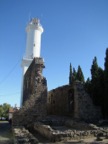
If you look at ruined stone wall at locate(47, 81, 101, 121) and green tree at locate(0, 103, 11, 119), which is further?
green tree at locate(0, 103, 11, 119)

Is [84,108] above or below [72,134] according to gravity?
above

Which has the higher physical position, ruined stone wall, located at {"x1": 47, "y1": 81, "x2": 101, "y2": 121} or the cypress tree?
the cypress tree

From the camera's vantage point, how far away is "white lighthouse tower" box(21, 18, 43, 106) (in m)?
43.1

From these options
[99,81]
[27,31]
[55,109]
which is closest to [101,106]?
[99,81]

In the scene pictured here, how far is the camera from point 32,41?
44062 millimetres

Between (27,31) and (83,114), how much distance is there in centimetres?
2794

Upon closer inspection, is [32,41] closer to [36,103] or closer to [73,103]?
[73,103]

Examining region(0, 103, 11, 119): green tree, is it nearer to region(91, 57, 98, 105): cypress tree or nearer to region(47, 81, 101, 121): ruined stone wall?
region(47, 81, 101, 121): ruined stone wall

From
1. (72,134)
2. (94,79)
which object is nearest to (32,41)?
(94,79)

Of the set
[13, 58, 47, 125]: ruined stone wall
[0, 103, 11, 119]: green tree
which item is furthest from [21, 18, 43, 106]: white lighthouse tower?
[0, 103, 11, 119]: green tree

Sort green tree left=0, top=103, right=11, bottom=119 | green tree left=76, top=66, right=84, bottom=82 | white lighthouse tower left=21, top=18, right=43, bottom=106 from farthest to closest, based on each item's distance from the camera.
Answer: green tree left=0, top=103, right=11, bottom=119, white lighthouse tower left=21, top=18, right=43, bottom=106, green tree left=76, top=66, right=84, bottom=82

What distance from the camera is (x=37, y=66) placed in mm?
22234

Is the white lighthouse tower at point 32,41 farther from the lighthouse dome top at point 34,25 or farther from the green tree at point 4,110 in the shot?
the green tree at point 4,110

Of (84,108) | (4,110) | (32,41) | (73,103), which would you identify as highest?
(32,41)
